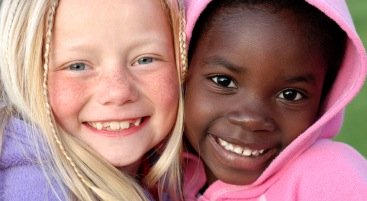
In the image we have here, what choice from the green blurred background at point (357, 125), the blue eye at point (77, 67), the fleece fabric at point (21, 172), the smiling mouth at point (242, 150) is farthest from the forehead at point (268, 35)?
the green blurred background at point (357, 125)

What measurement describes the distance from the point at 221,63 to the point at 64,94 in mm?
367

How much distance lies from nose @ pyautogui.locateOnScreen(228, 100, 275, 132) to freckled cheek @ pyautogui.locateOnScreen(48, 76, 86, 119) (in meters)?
0.36

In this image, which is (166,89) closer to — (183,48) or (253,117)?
(183,48)

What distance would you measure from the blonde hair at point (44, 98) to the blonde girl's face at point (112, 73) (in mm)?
20

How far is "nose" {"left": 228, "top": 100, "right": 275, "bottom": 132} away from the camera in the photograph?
5.41ft

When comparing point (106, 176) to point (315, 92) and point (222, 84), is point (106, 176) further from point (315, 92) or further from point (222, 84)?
point (315, 92)

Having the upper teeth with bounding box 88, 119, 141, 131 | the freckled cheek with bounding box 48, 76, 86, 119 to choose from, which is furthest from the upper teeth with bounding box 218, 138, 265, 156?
the freckled cheek with bounding box 48, 76, 86, 119

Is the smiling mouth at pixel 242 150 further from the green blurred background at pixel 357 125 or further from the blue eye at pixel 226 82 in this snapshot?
the green blurred background at pixel 357 125

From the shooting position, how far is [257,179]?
5.73 ft

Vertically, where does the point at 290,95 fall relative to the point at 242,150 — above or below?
above

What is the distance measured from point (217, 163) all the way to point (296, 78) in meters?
0.28

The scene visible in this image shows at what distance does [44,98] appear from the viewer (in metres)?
1.72

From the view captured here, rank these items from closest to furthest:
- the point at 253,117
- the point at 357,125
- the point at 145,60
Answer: the point at 253,117
the point at 145,60
the point at 357,125

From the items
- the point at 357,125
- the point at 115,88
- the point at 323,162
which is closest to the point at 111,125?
the point at 115,88
